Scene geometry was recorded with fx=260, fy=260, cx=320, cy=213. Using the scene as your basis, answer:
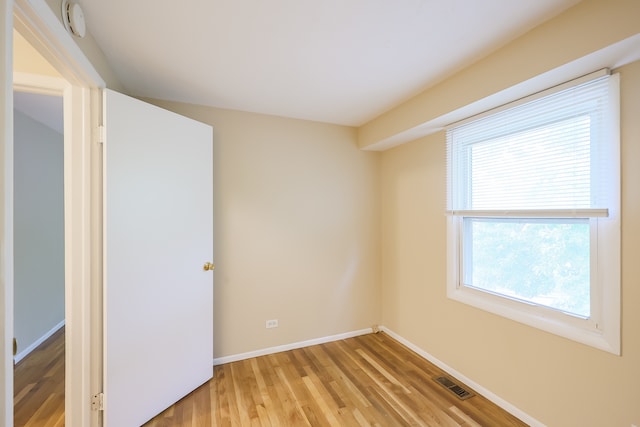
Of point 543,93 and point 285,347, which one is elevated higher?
point 543,93

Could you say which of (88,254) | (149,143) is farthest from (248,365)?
(149,143)

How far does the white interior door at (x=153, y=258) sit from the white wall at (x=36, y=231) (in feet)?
5.97

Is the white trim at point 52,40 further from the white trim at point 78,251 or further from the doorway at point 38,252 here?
the doorway at point 38,252

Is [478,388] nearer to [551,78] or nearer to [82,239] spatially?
[551,78]

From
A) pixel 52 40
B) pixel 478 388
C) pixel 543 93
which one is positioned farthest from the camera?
pixel 478 388

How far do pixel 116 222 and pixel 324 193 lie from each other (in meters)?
1.85

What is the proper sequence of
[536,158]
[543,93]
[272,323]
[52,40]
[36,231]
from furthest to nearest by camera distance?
[36,231] < [272,323] < [536,158] < [543,93] < [52,40]

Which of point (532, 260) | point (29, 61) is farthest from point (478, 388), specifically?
point (29, 61)

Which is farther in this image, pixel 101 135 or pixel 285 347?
pixel 285 347

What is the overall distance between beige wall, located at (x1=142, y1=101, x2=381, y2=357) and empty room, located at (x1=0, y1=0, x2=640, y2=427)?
0.09 ft

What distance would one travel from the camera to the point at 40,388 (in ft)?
6.76

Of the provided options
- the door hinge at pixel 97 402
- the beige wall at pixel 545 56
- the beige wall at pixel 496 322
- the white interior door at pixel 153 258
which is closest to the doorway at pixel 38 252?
the door hinge at pixel 97 402

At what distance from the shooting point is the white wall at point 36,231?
2.57m

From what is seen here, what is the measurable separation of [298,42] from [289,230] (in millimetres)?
1702
